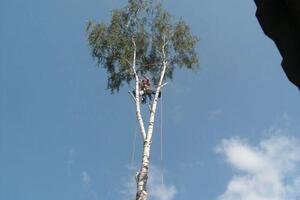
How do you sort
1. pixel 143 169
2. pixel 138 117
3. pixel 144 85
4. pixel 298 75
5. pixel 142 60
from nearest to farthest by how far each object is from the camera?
1. pixel 298 75
2. pixel 143 169
3. pixel 138 117
4. pixel 144 85
5. pixel 142 60

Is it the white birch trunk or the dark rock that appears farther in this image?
the white birch trunk

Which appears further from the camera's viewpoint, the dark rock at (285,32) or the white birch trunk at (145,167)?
the white birch trunk at (145,167)

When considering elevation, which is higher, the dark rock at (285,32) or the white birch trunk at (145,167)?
the white birch trunk at (145,167)

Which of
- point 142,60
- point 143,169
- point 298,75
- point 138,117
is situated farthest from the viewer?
point 142,60

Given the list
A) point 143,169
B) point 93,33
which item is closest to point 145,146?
point 143,169

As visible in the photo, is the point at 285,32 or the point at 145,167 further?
the point at 145,167

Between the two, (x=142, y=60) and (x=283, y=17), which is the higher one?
(x=142, y=60)

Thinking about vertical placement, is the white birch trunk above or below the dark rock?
above

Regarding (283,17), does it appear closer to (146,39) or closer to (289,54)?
(289,54)

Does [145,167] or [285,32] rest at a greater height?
[145,167]

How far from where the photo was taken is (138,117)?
43.1ft

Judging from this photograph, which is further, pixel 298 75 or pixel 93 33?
pixel 93 33

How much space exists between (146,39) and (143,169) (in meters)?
6.50

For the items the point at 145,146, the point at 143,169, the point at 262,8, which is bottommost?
the point at 262,8
